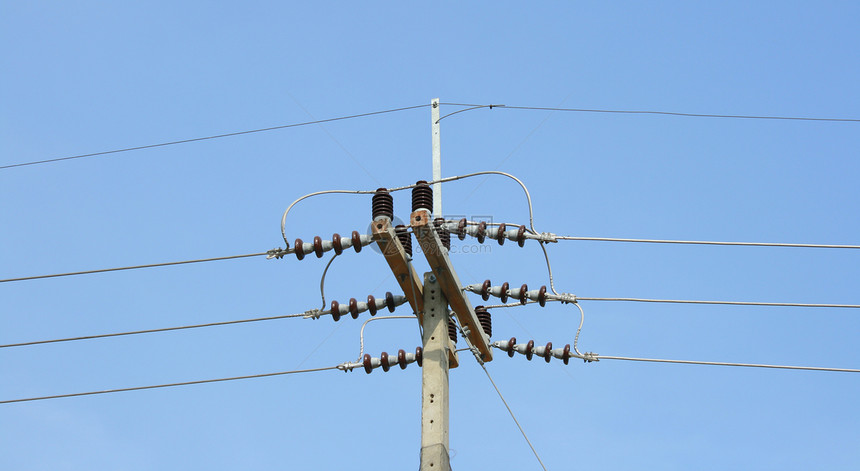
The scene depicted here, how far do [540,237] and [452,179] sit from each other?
3.34ft

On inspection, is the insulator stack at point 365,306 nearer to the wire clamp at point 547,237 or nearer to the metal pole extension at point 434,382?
the metal pole extension at point 434,382

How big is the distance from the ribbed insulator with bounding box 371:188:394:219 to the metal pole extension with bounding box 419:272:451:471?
0.68 m

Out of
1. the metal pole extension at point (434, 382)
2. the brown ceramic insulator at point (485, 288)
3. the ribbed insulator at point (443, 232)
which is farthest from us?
the brown ceramic insulator at point (485, 288)

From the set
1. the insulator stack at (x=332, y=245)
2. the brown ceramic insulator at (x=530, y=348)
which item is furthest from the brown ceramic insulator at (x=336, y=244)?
the brown ceramic insulator at (x=530, y=348)

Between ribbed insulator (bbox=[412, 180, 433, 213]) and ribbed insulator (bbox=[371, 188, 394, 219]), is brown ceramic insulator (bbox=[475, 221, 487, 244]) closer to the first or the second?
ribbed insulator (bbox=[412, 180, 433, 213])

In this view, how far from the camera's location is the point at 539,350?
10219 mm

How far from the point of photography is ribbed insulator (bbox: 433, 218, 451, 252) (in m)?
9.80

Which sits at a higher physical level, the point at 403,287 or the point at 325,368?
the point at 403,287

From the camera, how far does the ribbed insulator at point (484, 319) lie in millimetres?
10555

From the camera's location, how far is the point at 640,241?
10719mm

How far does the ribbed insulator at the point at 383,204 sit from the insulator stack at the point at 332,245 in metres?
0.24

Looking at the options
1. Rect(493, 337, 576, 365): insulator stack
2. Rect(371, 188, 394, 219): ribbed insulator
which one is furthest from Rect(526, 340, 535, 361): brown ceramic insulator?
Rect(371, 188, 394, 219): ribbed insulator

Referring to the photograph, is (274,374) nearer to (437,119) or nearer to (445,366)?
(445,366)

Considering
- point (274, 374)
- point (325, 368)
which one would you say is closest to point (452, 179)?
point (325, 368)
